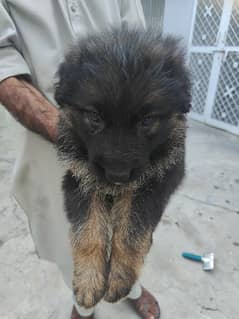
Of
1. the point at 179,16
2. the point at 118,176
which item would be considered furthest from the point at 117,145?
the point at 179,16

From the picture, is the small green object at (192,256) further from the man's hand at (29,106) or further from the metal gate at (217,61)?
the metal gate at (217,61)

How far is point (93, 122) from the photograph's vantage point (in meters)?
1.01

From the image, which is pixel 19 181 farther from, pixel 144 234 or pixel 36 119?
Answer: pixel 144 234

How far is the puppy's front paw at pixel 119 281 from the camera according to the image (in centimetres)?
122

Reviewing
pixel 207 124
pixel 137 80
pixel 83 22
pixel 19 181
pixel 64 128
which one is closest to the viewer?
pixel 137 80

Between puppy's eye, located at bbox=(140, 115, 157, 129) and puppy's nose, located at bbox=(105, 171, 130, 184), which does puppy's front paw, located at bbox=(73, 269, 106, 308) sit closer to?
puppy's nose, located at bbox=(105, 171, 130, 184)

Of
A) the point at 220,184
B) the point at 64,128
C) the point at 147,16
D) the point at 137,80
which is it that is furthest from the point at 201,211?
the point at 147,16

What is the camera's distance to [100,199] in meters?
1.30

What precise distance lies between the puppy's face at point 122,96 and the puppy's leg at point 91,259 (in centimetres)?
28

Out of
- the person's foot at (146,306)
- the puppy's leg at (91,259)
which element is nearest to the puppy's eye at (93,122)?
the puppy's leg at (91,259)

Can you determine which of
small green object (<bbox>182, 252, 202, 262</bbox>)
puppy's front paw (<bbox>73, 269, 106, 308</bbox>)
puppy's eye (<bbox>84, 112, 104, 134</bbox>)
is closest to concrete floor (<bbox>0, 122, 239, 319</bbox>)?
small green object (<bbox>182, 252, 202, 262</bbox>)

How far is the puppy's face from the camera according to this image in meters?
0.94

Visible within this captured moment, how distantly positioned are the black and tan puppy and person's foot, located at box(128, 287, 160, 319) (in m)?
0.86

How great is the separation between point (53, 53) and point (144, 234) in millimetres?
916
